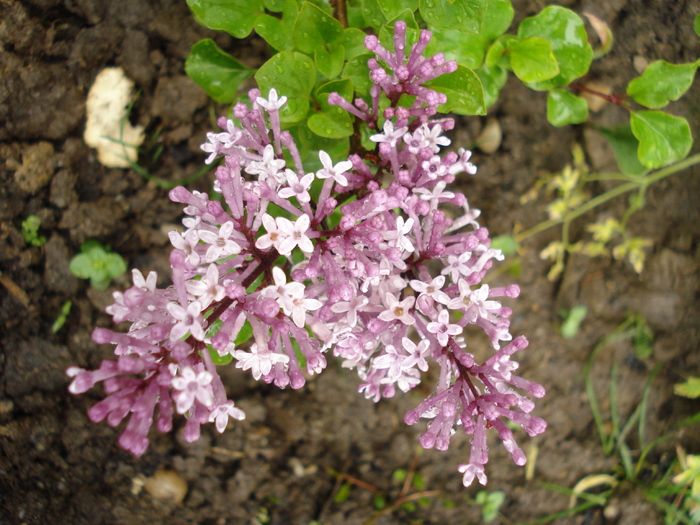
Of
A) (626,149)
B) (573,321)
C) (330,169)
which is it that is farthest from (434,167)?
(573,321)

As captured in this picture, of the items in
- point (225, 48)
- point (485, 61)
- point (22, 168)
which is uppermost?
Answer: point (485, 61)

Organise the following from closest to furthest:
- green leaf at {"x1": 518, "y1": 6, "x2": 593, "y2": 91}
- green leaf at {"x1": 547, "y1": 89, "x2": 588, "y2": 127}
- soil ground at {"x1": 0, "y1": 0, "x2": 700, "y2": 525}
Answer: green leaf at {"x1": 518, "y1": 6, "x2": 593, "y2": 91}, green leaf at {"x1": 547, "y1": 89, "x2": 588, "y2": 127}, soil ground at {"x1": 0, "y1": 0, "x2": 700, "y2": 525}

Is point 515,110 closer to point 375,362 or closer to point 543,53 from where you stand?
point 543,53

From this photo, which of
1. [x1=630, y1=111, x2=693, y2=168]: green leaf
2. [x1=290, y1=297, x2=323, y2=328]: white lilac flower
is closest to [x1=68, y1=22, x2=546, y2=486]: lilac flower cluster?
[x1=290, y1=297, x2=323, y2=328]: white lilac flower

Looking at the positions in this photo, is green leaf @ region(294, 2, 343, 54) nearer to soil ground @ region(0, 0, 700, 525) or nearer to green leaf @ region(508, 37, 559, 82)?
green leaf @ region(508, 37, 559, 82)

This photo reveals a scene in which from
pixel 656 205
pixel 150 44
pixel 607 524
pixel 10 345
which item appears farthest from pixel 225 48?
pixel 607 524

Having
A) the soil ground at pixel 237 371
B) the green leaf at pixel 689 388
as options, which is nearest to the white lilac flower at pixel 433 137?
the soil ground at pixel 237 371

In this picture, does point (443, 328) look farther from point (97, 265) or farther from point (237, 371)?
point (97, 265)
